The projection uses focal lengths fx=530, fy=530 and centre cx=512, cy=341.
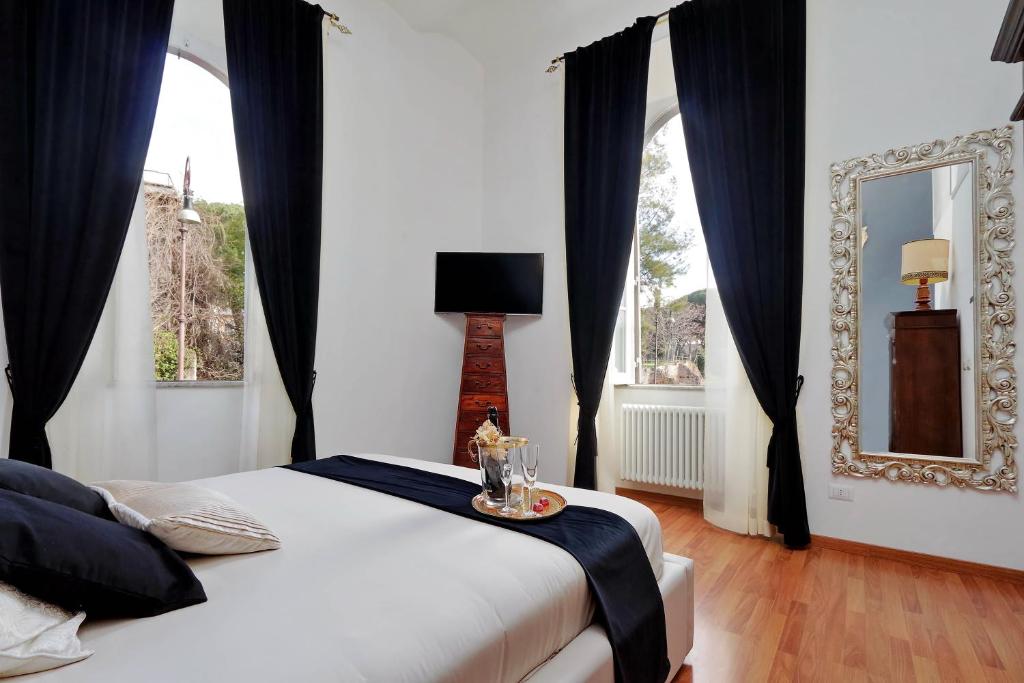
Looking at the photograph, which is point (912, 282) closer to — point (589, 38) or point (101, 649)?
point (589, 38)

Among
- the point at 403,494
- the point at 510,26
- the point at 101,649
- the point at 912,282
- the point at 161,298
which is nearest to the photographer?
the point at 101,649

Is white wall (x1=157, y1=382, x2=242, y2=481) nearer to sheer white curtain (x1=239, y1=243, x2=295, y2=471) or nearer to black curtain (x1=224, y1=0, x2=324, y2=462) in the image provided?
sheer white curtain (x1=239, y1=243, x2=295, y2=471)

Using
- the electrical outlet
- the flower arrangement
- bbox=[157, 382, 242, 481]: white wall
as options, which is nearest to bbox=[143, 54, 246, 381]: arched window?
bbox=[157, 382, 242, 481]: white wall

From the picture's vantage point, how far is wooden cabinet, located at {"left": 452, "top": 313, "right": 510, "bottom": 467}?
3965 millimetres

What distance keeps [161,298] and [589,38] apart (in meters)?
3.45

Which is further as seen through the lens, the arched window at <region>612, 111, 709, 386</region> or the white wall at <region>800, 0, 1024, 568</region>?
the arched window at <region>612, 111, 709, 386</region>

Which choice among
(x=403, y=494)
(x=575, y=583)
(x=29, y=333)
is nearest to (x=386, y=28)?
(x=29, y=333)

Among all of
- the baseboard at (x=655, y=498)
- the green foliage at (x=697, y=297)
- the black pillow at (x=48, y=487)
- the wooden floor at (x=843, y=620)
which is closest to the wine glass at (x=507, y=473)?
the wooden floor at (x=843, y=620)

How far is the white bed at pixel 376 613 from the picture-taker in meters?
0.84

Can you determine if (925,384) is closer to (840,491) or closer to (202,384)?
(840,491)

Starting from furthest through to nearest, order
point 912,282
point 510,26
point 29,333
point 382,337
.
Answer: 1. point 510,26
2. point 382,337
3. point 912,282
4. point 29,333

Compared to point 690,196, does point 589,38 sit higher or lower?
higher

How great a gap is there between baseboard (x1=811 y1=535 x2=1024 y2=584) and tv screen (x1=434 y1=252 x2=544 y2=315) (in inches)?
94.1

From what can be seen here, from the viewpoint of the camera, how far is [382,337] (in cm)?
388
